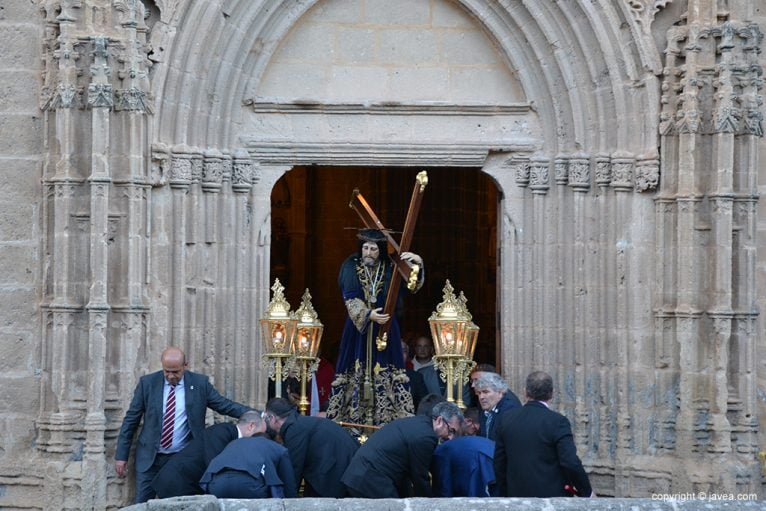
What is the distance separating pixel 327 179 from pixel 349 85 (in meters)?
5.83

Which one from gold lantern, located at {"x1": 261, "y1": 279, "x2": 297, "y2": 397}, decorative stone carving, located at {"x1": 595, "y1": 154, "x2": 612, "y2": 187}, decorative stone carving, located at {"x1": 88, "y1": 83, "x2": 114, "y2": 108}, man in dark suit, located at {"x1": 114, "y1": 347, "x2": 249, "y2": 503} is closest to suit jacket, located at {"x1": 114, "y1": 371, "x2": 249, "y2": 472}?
man in dark suit, located at {"x1": 114, "y1": 347, "x2": 249, "y2": 503}

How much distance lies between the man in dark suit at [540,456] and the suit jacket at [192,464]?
2.12 meters

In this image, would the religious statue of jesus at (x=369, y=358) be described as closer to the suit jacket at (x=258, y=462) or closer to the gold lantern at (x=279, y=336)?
the gold lantern at (x=279, y=336)

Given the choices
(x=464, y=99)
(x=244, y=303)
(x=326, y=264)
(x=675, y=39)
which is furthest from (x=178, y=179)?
(x=326, y=264)

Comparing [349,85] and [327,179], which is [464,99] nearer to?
[349,85]

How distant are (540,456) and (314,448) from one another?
70.5 inches

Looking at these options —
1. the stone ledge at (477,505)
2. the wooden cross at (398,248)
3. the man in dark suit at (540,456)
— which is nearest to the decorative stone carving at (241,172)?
the wooden cross at (398,248)

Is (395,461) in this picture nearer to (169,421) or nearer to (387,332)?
(169,421)

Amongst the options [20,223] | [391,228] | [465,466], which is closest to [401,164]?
[20,223]

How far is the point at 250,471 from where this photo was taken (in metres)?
10.9

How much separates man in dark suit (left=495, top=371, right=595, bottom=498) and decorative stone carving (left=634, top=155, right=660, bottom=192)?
3.25 meters

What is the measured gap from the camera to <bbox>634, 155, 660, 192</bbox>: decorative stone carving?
13.6 m

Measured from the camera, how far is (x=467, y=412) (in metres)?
12.5

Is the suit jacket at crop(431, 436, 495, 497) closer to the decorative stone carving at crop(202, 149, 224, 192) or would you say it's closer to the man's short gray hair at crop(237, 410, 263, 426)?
the man's short gray hair at crop(237, 410, 263, 426)
